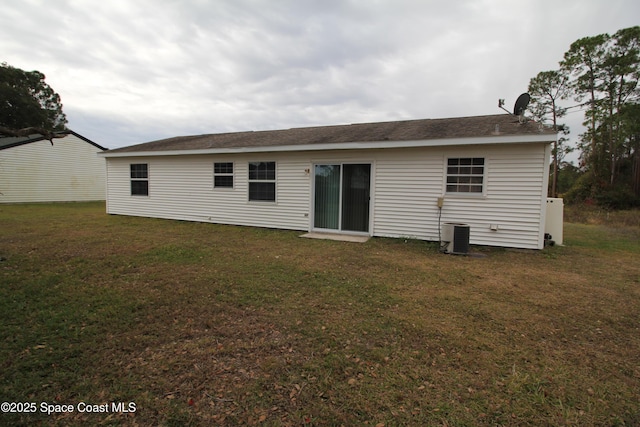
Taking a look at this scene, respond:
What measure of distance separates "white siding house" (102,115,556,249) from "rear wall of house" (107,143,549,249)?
0.02 meters

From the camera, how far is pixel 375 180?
26.3 feet

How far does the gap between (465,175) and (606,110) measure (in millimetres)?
25876

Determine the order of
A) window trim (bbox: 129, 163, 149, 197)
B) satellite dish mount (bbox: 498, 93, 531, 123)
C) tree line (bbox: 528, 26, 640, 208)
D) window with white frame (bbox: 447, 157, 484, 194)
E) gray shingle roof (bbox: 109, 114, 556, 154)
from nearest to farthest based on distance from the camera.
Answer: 1. gray shingle roof (bbox: 109, 114, 556, 154)
2. window with white frame (bbox: 447, 157, 484, 194)
3. satellite dish mount (bbox: 498, 93, 531, 123)
4. window trim (bbox: 129, 163, 149, 197)
5. tree line (bbox: 528, 26, 640, 208)

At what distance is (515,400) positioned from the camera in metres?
2.01

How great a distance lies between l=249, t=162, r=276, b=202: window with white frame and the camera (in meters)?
9.34

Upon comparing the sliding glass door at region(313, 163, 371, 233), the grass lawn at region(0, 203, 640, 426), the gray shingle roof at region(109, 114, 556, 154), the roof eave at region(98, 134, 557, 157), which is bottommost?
the grass lawn at region(0, 203, 640, 426)

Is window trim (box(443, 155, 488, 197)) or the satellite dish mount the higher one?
the satellite dish mount

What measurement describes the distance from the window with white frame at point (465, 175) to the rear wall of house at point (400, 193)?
13 cm

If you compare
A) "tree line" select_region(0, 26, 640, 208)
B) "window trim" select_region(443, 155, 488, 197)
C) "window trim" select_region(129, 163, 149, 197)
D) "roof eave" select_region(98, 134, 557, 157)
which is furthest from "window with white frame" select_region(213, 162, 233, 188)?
"tree line" select_region(0, 26, 640, 208)

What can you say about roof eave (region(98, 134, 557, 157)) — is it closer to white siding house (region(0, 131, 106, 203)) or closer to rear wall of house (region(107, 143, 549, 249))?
rear wall of house (region(107, 143, 549, 249))

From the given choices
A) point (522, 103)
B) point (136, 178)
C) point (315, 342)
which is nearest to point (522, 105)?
point (522, 103)

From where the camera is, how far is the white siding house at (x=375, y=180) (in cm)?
685

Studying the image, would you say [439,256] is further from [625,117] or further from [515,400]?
[625,117]

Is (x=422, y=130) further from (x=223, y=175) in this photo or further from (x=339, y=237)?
(x=223, y=175)
